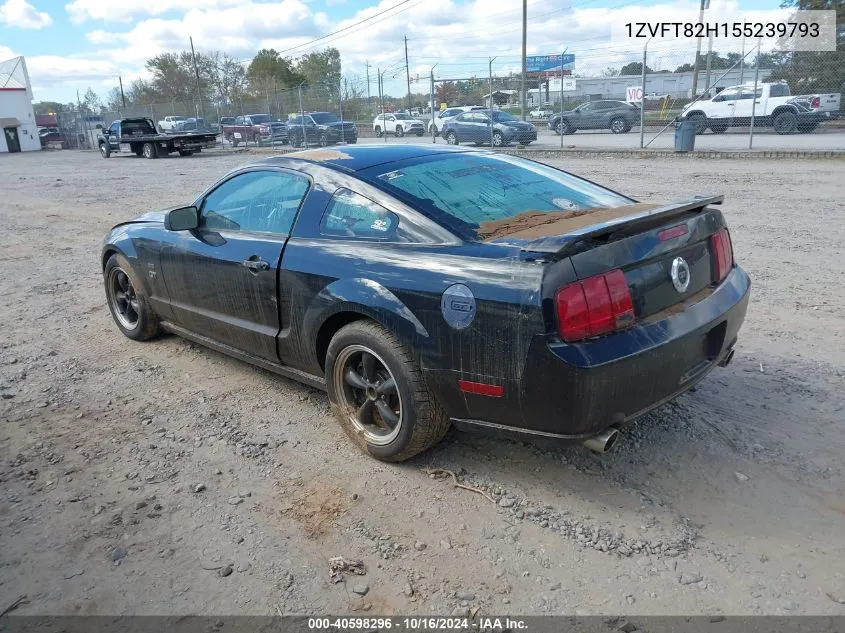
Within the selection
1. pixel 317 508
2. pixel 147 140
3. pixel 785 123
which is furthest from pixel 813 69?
pixel 147 140

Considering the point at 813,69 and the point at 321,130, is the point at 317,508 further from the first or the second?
the point at 321,130

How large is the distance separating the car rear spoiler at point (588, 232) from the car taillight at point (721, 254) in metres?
0.34

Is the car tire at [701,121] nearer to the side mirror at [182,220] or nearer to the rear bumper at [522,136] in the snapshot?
the rear bumper at [522,136]

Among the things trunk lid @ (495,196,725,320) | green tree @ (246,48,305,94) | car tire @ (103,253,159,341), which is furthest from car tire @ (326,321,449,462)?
green tree @ (246,48,305,94)

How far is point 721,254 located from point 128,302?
4.31 meters

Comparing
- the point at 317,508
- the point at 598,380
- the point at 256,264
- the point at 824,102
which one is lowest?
the point at 317,508

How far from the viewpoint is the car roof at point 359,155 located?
3.70 meters

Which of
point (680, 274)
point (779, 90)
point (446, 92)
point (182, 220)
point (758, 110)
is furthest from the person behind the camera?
point (446, 92)

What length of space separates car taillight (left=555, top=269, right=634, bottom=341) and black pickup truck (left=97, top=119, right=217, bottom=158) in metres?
29.6

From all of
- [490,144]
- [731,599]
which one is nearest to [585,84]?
[490,144]

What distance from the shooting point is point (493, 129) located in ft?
77.1

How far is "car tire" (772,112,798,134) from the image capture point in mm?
20109

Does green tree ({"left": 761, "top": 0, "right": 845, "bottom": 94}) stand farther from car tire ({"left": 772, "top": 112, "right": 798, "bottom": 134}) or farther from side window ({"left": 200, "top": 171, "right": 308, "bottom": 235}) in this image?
side window ({"left": 200, "top": 171, "right": 308, "bottom": 235})

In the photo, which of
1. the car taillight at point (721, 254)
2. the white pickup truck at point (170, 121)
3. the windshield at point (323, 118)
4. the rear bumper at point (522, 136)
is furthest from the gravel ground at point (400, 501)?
the white pickup truck at point (170, 121)
